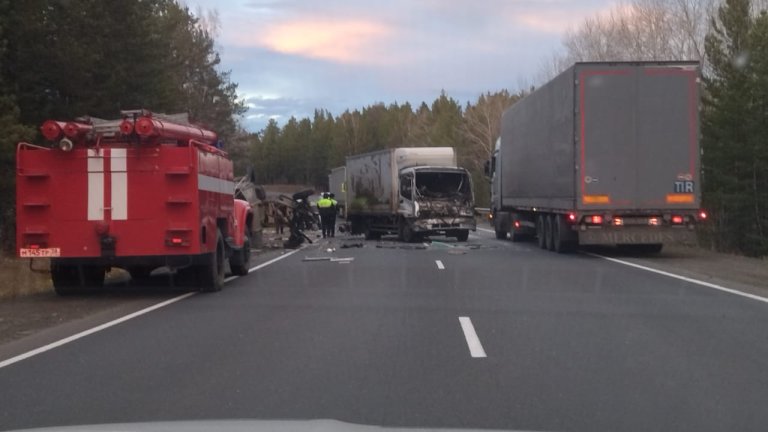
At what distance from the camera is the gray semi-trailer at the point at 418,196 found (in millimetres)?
30719

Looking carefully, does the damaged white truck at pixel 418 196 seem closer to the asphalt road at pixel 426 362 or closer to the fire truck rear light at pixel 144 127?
the asphalt road at pixel 426 362

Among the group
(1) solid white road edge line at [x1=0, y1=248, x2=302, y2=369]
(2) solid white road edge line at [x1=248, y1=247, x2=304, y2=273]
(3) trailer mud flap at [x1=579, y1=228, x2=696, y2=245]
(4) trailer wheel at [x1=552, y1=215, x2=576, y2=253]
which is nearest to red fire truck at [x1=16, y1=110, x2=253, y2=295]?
(1) solid white road edge line at [x1=0, y1=248, x2=302, y2=369]

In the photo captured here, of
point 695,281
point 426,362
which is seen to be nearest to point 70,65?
point 695,281

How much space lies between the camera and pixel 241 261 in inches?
741

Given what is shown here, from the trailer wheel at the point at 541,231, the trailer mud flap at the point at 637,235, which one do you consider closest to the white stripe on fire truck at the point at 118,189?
the trailer mud flap at the point at 637,235

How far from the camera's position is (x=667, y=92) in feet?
69.5

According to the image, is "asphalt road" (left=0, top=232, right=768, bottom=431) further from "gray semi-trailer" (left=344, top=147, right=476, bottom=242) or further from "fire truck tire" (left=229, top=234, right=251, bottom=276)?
"gray semi-trailer" (left=344, top=147, right=476, bottom=242)

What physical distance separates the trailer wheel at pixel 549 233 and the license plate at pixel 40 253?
14173mm

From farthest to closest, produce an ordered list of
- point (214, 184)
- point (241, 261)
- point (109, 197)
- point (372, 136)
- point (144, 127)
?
point (372, 136) < point (241, 261) < point (214, 184) < point (109, 197) < point (144, 127)

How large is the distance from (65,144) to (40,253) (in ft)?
5.62

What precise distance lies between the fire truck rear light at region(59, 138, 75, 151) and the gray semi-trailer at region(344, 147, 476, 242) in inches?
681

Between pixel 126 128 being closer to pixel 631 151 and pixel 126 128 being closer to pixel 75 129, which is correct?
pixel 75 129

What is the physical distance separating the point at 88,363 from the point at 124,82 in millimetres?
19543

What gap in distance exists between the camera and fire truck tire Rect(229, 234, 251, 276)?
1862cm
